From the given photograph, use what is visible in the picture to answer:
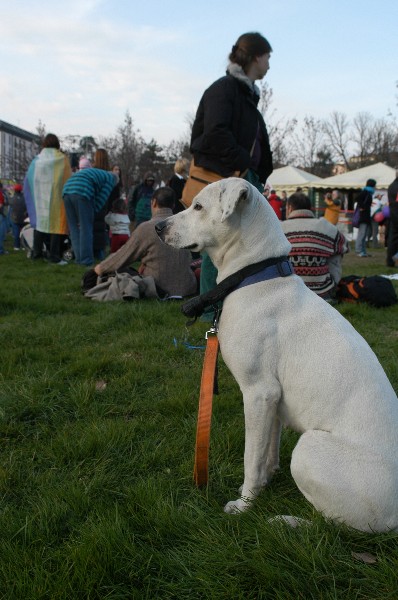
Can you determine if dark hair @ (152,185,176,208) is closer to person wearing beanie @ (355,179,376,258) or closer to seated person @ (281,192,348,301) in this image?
seated person @ (281,192,348,301)

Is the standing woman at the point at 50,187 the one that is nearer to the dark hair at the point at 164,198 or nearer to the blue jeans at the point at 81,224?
the blue jeans at the point at 81,224

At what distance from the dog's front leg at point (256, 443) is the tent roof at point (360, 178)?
26824 mm

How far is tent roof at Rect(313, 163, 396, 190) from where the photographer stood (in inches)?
1075

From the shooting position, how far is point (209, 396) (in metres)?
2.55

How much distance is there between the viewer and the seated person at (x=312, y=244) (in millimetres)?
6234

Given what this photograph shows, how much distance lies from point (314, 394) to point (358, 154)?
65.1 metres

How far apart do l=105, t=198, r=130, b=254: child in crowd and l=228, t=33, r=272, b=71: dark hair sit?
6825 millimetres

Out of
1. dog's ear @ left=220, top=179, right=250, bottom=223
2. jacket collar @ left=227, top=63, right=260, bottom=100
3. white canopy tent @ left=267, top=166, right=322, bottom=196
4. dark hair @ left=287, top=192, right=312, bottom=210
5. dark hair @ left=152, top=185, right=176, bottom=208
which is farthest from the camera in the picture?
white canopy tent @ left=267, top=166, right=322, bottom=196

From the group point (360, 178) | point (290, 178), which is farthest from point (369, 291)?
point (290, 178)

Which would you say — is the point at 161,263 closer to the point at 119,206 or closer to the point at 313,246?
the point at 313,246

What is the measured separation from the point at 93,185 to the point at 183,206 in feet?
11.2

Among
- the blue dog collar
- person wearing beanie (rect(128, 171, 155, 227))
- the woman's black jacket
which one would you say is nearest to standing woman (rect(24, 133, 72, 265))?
person wearing beanie (rect(128, 171, 155, 227))

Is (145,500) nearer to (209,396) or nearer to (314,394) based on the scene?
(209,396)

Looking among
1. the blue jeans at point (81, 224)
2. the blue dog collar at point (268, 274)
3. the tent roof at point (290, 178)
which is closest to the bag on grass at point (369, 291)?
the blue dog collar at point (268, 274)
